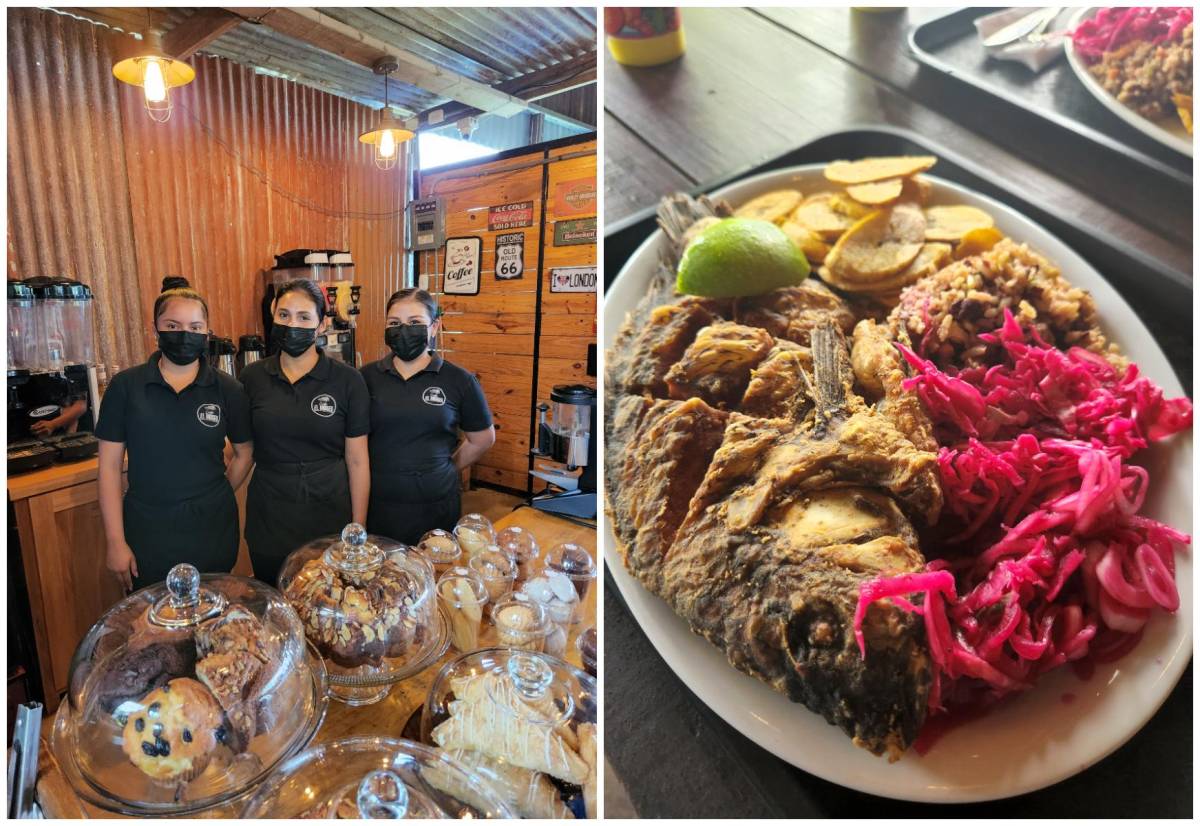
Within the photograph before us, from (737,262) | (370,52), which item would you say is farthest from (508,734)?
(370,52)

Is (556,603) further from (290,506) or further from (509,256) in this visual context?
(509,256)

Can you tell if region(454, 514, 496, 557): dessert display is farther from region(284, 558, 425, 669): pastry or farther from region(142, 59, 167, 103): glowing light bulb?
region(142, 59, 167, 103): glowing light bulb

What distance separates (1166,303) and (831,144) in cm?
62

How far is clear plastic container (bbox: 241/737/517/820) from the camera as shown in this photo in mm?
736

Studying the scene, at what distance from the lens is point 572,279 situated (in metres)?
3.79

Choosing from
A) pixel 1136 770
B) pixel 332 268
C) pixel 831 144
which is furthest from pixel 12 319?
pixel 1136 770

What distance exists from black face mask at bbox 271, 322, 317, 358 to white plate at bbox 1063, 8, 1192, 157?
1742 mm

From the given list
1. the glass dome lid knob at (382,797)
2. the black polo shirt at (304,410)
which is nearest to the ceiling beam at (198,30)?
the black polo shirt at (304,410)

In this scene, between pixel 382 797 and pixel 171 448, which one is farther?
pixel 171 448

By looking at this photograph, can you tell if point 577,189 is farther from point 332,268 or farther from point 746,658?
point 746,658

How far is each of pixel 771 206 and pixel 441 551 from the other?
0.91 m

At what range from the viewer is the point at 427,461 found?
2021 millimetres

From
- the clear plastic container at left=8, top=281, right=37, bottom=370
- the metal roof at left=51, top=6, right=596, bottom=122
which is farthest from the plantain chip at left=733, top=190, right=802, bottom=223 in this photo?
the clear plastic container at left=8, top=281, right=37, bottom=370

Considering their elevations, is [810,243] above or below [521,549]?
above
